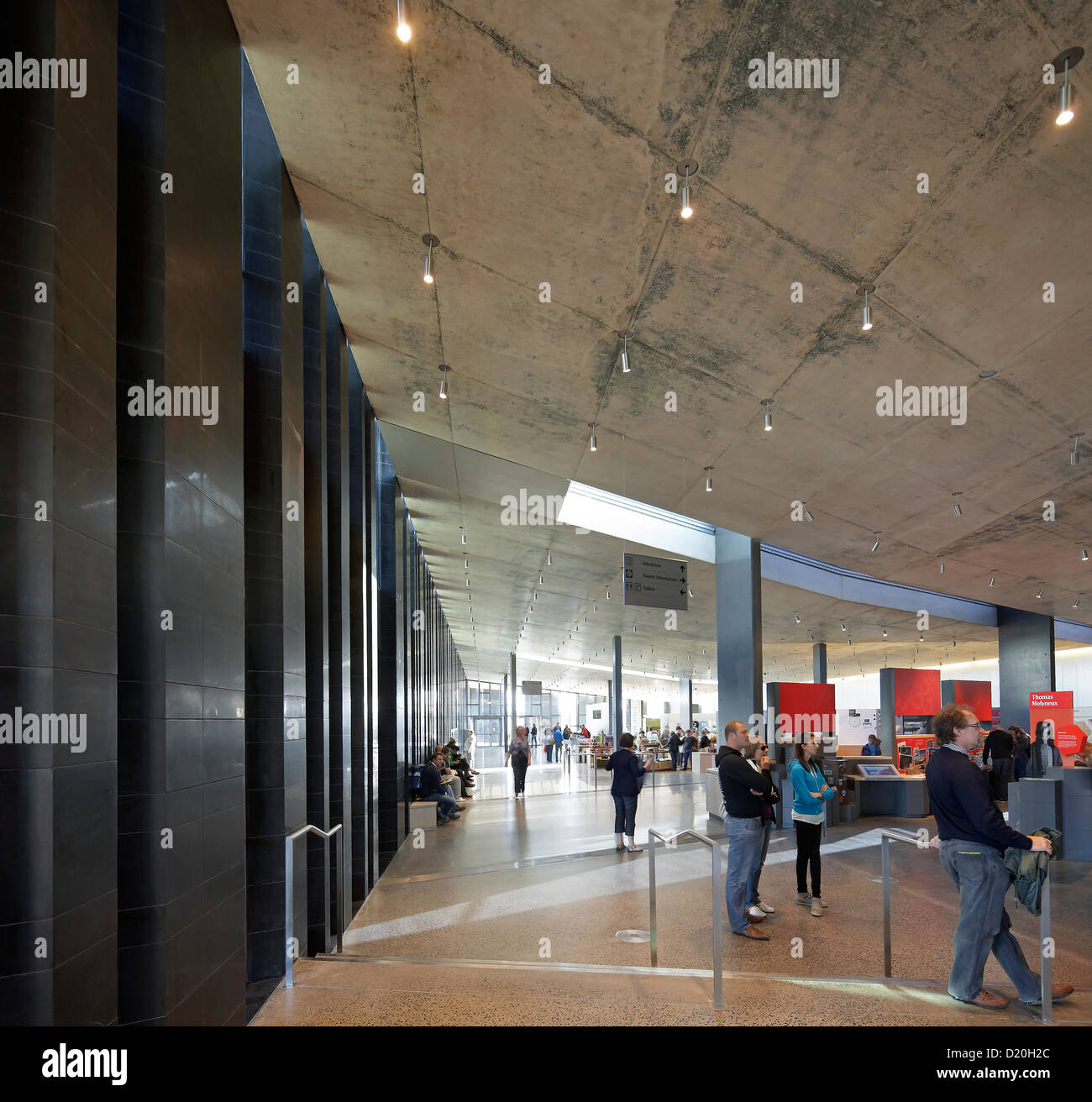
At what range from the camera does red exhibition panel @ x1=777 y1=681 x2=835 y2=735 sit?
13695 millimetres

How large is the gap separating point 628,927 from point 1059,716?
1370 centimetres

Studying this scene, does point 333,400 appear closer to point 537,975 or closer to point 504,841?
point 537,975

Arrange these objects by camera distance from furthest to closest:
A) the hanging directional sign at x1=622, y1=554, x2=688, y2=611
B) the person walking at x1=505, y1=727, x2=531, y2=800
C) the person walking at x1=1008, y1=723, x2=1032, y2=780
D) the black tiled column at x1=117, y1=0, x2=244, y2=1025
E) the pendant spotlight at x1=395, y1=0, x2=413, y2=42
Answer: the person walking at x1=505, y1=727, x2=531, y2=800
the person walking at x1=1008, y1=723, x2=1032, y2=780
the hanging directional sign at x1=622, y1=554, x2=688, y2=611
the pendant spotlight at x1=395, y1=0, x2=413, y2=42
the black tiled column at x1=117, y1=0, x2=244, y2=1025

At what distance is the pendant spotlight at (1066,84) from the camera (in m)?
4.22

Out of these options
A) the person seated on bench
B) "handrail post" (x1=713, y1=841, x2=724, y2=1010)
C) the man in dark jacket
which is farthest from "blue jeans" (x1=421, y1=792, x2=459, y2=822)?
the man in dark jacket

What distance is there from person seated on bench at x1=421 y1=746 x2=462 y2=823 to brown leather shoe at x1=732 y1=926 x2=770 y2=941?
8.53 m

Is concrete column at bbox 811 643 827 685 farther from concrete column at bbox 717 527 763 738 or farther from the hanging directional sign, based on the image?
the hanging directional sign

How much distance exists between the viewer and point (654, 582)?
36.3 ft

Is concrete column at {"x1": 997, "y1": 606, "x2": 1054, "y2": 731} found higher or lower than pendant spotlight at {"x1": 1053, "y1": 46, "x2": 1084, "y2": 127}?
lower

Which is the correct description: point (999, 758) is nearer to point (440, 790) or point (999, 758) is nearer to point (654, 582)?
point (654, 582)

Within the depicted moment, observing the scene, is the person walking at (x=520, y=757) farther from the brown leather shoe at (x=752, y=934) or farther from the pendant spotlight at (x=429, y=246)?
the pendant spotlight at (x=429, y=246)

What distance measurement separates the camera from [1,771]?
2.38 metres

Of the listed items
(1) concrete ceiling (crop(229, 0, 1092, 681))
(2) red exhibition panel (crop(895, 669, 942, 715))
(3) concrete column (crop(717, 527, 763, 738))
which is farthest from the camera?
(2) red exhibition panel (crop(895, 669, 942, 715))

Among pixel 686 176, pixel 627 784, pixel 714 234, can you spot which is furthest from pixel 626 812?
pixel 686 176
